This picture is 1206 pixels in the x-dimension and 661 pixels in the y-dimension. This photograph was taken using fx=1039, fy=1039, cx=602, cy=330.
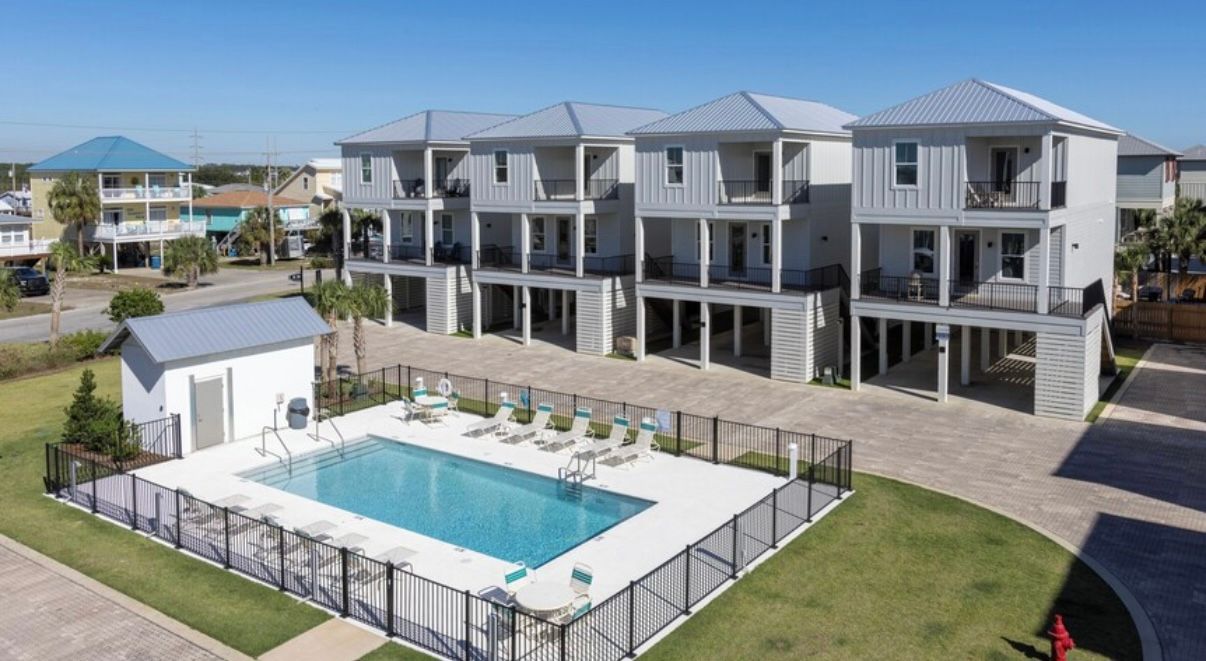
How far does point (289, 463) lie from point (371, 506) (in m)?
3.92

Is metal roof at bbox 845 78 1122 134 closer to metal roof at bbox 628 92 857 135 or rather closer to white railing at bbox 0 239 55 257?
metal roof at bbox 628 92 857 135

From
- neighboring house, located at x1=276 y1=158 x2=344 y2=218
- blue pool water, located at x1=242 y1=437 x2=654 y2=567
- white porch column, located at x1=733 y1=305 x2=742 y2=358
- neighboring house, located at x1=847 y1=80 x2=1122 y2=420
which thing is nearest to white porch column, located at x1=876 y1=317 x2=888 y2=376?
neighboring house, located at x1=847 y1=80 x2=1122 y2=420

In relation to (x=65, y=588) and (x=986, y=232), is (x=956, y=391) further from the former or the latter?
(x=65, y=588)

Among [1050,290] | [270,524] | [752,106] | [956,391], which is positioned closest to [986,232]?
[1050,290]

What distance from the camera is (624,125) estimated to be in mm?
42500

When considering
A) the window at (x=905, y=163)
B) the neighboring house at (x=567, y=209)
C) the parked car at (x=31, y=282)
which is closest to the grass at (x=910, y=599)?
the window at (x=905, y=163)

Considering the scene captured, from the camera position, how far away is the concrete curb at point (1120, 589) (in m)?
15.2

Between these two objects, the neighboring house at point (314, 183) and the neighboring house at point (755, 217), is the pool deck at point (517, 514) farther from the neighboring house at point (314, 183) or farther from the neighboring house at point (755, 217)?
the neighboring house at point (314, 183)

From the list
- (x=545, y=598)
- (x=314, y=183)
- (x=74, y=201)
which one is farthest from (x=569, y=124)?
(x=314, y=183)

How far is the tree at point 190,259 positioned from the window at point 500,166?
2671 cm

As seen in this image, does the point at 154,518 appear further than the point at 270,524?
Yes

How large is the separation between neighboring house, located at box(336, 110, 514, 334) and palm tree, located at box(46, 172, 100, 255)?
91.2ft

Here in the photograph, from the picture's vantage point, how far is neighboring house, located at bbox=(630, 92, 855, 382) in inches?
1341

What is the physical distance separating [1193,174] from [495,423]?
51755 mm
